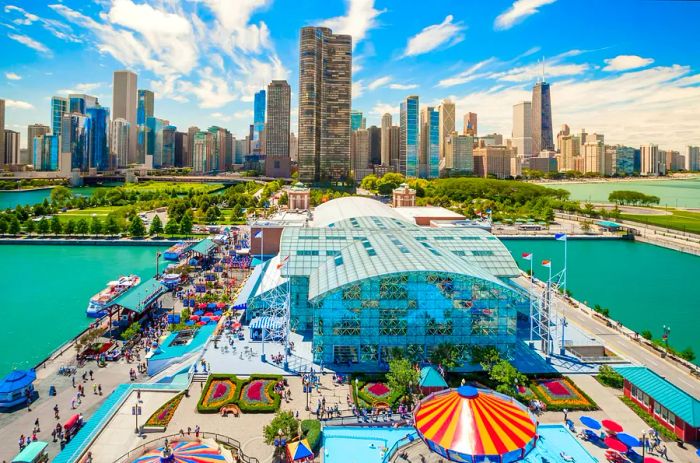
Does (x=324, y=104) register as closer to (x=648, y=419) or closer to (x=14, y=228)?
(x=14, y=228)

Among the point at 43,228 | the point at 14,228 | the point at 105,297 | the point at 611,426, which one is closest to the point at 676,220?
the point at 611,426

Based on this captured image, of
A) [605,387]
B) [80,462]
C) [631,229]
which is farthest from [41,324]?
[631,229]

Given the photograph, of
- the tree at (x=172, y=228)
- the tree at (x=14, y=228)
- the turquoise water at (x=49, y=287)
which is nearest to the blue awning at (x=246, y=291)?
the turquoise water at (x=49, y=287)

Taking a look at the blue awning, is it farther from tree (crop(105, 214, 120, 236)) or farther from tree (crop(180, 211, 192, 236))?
tree (crop(105, 214, 120, 236))

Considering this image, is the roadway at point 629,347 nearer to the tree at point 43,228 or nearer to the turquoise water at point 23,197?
the tree at point 43,228

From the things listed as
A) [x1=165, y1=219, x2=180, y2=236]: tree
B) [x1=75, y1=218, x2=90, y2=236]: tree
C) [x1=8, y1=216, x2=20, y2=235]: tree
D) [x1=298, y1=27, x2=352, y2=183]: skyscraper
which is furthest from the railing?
[x1=298, y1=27, x2=352, y2=183]: skyscraper

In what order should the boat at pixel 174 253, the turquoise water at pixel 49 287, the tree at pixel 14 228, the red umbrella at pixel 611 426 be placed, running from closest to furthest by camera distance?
the red umbrella at pixel 611 426 → the turquoise water at pixel 49 287 → the boat at pixel 174 253 → the tree at pixel 14 228
